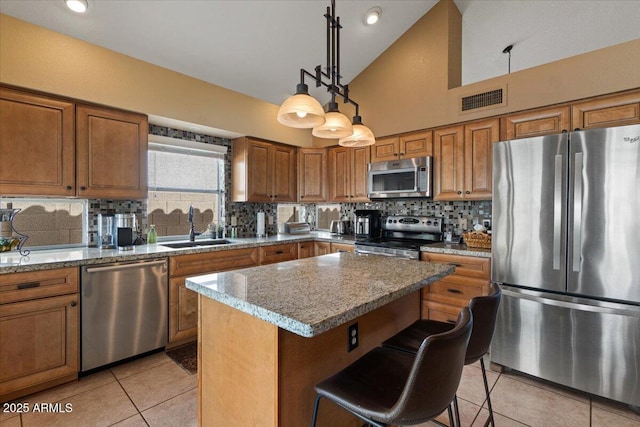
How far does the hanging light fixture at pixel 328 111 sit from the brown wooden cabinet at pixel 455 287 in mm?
1409

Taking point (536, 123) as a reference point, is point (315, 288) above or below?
below

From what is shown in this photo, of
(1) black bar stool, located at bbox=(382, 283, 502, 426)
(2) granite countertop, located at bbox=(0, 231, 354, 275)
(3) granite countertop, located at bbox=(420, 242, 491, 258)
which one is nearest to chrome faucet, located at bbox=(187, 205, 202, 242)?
(2) granite countertop, located at bbox=(0, 231, 354, 275)

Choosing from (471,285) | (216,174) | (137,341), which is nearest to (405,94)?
(471,285)

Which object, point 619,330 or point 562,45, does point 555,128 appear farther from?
point 619,330

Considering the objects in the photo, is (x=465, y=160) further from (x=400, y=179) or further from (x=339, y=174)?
(x=339, y=174)

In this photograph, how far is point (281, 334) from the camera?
112 centimetres

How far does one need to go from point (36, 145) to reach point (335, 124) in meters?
2.31

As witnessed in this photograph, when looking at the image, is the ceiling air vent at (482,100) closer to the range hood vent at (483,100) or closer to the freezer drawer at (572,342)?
the range hood vent at (483,100)

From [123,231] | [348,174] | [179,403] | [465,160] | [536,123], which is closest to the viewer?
[179,403]

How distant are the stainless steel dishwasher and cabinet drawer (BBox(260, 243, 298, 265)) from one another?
1.07m

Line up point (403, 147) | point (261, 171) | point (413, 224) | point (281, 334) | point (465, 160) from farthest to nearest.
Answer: point (261, 171) → point (413, 224) → point (403, 147) → point (465, 160) → point (281, 334)

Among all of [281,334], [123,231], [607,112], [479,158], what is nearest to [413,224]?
[479,158]

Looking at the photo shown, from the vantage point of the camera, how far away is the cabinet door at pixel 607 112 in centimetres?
221

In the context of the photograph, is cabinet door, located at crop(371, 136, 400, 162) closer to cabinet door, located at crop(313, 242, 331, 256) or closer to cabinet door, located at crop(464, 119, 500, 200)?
cabinet door, located at crop(464, 119, 500, 200)
